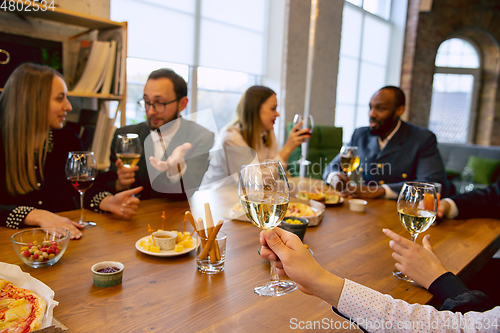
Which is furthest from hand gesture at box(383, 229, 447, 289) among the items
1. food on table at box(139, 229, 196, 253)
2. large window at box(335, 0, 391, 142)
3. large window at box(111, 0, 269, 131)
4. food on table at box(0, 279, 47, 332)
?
large window at box(335, 0, 391, 142)

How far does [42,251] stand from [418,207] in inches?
39.3

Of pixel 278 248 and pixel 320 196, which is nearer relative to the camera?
pixel 278 248

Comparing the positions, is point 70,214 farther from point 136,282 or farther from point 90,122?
point 90,122

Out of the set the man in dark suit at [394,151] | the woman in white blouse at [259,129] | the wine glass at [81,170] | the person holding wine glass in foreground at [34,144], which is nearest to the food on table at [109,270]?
the wine glass at [81,170]

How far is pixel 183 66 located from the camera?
359 centimetres

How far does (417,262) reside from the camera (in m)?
0.85

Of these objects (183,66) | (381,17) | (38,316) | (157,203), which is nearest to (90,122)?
(157,203)

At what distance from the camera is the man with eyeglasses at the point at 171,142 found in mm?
993

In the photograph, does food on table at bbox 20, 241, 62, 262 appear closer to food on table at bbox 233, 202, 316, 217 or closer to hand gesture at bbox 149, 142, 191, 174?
hand gesture at bbox 149, 142, 191, 174

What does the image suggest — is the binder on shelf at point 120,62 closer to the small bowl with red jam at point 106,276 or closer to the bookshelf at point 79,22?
the bookshelf at point 79,22

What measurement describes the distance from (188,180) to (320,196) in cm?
81

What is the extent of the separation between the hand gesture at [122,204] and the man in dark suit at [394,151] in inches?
54.2

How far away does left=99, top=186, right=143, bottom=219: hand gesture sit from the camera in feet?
4.04

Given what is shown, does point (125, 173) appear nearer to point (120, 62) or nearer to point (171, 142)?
point (171, 142)
